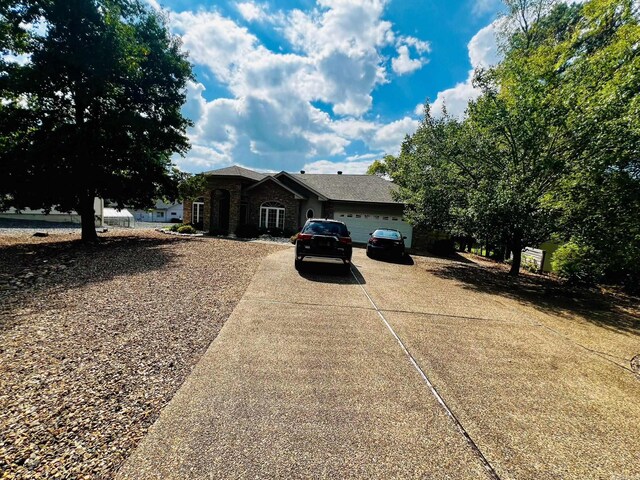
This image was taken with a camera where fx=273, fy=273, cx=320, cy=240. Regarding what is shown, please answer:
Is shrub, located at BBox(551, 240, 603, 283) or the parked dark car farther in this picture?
the parked dark car

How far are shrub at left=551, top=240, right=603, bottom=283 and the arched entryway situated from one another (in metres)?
20.8

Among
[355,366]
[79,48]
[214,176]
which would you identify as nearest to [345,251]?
[355,366]

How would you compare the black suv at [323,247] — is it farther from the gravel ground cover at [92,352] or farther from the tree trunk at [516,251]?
the tree trunk at [516,251]

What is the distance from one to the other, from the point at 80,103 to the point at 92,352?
13892 millimetres

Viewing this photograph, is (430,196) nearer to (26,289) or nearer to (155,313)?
(155,313)

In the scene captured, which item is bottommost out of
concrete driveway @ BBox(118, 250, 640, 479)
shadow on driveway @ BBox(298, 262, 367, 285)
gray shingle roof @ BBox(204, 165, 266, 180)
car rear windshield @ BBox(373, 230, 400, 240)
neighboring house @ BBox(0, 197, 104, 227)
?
concrete driveway @ BBox(118, 250, 640, 479)

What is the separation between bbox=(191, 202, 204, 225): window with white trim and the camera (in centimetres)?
2277

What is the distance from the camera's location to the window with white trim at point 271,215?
21.7 metres

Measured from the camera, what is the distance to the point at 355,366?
3.80 metres

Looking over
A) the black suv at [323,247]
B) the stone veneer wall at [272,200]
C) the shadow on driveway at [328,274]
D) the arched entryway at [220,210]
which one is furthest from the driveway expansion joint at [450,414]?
the arched entryway at [220,210]

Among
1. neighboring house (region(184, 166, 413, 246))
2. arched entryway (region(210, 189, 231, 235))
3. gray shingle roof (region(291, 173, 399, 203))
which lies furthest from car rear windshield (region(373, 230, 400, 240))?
arched entryway (region(210, 189, 231, 235))

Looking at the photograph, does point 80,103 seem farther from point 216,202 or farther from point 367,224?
point 367,224

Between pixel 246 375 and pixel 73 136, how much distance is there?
14.1 m

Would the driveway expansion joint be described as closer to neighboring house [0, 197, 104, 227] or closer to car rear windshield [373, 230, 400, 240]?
car rear windshield [373, 230, 400, 240]
